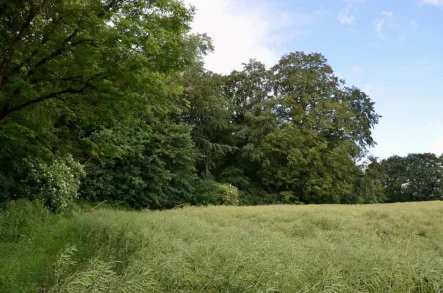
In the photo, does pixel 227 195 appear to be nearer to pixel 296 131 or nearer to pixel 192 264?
pixel 296 131

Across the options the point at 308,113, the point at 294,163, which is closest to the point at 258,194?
the point at 294,163

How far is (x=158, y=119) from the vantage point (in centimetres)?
1761

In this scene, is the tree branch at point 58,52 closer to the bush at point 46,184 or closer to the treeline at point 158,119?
the treeline at point 158,119

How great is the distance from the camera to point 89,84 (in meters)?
5.36

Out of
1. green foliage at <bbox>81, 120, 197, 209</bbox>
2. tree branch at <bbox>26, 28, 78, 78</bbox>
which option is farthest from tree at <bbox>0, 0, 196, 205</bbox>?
green foliage at <bbox>81, 120, 197, 209</bbox>

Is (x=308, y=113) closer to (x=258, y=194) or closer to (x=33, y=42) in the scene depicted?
(x=258, y=194)

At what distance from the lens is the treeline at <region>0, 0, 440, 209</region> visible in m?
5.27

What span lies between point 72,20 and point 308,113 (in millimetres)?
21607

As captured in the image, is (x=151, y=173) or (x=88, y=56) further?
(x=151, y=173)

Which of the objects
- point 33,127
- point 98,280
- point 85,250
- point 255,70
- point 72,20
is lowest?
point 85,250

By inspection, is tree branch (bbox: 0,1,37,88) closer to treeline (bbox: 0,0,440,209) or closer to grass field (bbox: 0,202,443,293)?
treeline (bbox: 0,0,440,209)

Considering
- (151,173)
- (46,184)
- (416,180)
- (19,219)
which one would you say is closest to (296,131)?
(151,173)

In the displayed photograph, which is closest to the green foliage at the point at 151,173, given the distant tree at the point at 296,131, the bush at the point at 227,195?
the bush at the point at 227,195

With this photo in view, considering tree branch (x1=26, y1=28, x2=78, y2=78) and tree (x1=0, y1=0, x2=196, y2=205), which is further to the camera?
tree branch (x1=26, y1=28, x2=78, y2=78)
